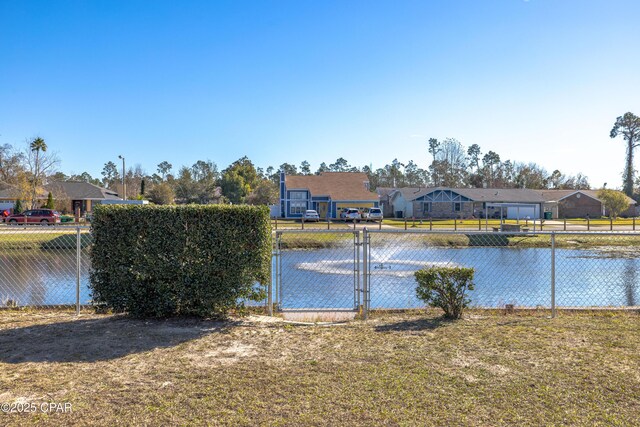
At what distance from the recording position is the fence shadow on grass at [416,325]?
6.39 metres

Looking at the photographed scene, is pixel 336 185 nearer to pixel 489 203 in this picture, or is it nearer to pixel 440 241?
pixel 489 203

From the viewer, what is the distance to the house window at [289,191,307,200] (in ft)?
194

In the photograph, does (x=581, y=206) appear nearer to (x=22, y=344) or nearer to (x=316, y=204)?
(x=316, y=204)

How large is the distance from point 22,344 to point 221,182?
62862 mm

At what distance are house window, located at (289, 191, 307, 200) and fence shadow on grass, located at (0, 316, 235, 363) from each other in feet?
172

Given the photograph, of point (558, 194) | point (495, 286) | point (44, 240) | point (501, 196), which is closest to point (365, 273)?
point (495, 286)

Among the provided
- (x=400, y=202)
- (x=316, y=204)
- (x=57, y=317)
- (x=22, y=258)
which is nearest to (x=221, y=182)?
(x=316, y=204)

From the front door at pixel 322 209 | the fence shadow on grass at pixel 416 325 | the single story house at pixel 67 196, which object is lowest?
the fence shadow on grass at pixel 416 325

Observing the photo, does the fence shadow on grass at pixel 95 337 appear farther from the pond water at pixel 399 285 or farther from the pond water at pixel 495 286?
the pond water at pixel 495 286

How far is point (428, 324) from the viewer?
261 inches

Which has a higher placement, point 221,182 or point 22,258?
point 221,182

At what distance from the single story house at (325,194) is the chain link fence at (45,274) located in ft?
118

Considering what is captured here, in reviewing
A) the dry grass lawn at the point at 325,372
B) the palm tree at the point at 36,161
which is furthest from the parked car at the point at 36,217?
the dry grass lawn at the point at 325,372

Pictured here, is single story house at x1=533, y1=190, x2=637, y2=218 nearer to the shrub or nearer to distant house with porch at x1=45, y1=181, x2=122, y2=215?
distant house with porch at x1=45, y1=181, x2=122, y2=215
